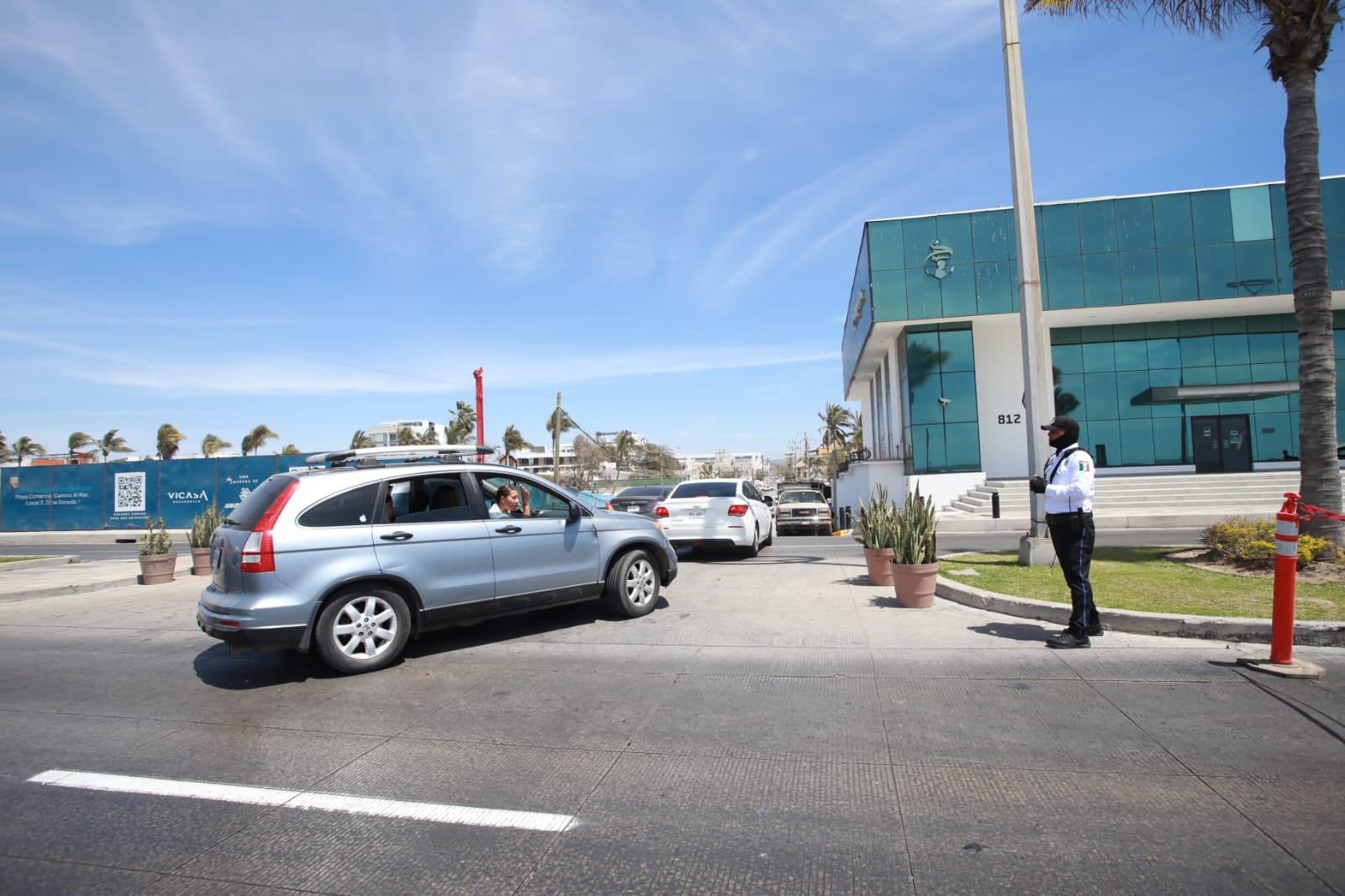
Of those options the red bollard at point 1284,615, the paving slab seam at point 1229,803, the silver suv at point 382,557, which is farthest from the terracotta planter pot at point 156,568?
the red bollard at point 1284,615

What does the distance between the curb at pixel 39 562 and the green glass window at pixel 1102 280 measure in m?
31.4

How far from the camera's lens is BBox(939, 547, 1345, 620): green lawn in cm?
685

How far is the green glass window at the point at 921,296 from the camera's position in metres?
27.7

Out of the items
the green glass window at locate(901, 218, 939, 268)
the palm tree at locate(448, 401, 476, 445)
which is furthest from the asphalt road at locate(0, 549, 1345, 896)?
the palm tree at locate(448, 401, 476, 445)

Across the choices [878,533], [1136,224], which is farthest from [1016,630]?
[1136,224]

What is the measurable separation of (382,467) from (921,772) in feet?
16.0

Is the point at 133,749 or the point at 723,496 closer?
the point at 133,749

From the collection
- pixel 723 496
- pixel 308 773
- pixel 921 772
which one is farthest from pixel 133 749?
pixel 723 496

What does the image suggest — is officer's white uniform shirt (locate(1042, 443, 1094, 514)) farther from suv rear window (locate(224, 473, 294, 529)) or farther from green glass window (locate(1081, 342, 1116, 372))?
green glass window (locate(1081, 342, 1116, 372))

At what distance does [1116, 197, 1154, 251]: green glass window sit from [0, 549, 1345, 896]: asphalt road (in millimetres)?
25706

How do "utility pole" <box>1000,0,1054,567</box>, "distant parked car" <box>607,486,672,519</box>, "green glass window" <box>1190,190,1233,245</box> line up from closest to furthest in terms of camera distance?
"utility pole" <box>1000,0,1054,567</box> < "distant parked car" <box>607,486,672,519</box> < "green glass window" <box>1190,190,1233,245</box>

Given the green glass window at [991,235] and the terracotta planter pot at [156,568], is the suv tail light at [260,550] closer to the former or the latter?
the terracotta planter pot at [156,568]

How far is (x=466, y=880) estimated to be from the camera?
117 inches

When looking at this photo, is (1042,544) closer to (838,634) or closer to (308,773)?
(838,634)
